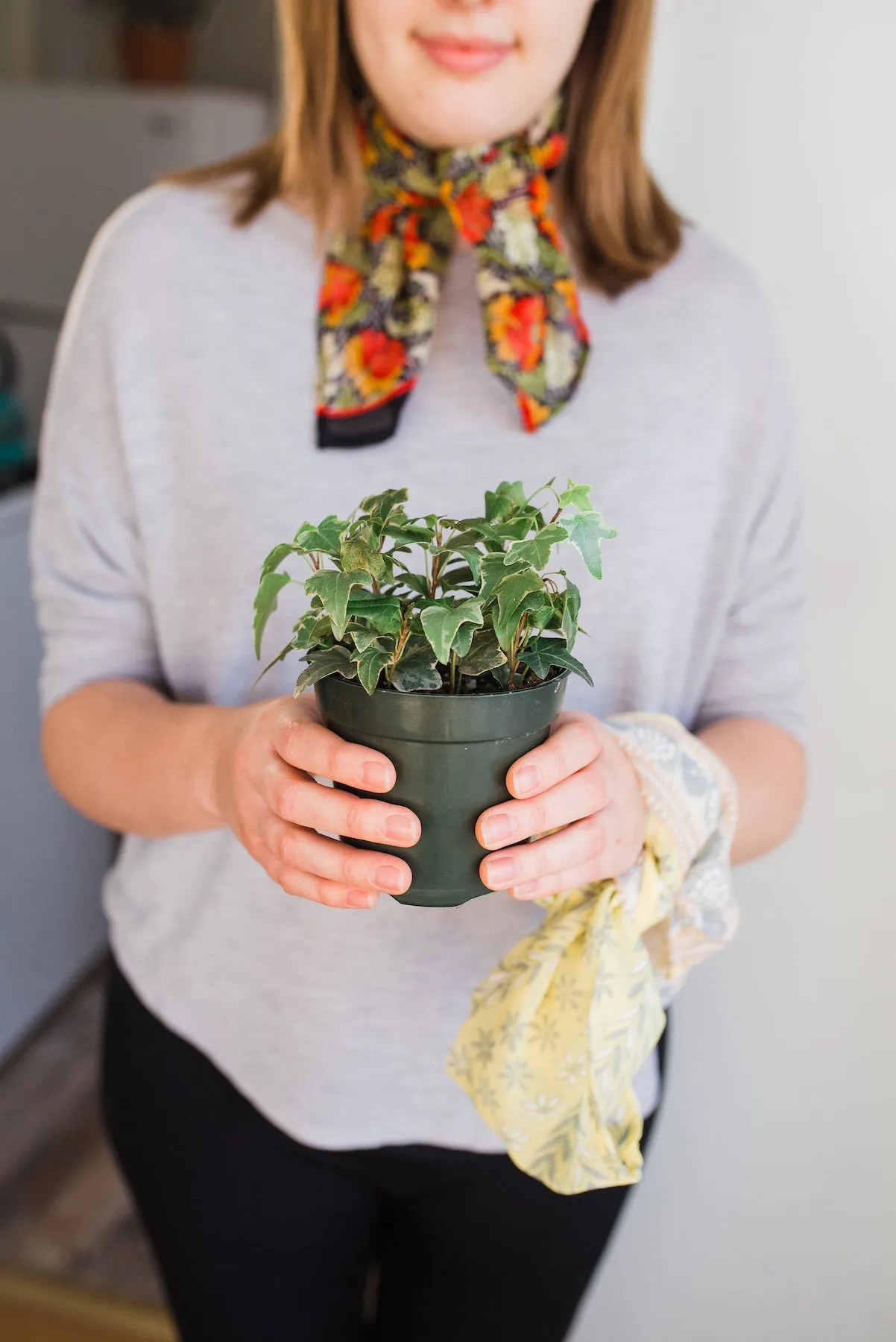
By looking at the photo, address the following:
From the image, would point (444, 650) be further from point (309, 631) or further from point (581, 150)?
point (581, 150)

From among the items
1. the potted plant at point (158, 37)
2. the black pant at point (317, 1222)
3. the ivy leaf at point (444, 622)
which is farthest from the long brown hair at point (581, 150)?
the potted plant at point (158, 37)

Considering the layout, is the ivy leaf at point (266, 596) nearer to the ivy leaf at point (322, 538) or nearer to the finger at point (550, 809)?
the ivy leaf at point (322, 538)

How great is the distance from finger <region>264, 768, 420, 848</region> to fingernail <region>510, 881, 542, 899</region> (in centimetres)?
7

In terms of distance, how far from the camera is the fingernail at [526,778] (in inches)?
22.2

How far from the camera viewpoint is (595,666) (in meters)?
0.88

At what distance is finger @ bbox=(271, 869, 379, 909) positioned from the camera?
60 centimetres

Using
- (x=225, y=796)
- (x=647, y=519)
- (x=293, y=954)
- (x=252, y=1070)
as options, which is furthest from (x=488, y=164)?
(x=252, y=1070)

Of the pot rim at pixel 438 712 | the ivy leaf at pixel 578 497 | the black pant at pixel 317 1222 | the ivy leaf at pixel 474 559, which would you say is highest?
the ivy leaf at pixel 578 497

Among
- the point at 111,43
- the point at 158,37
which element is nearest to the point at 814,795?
the point at 158,37

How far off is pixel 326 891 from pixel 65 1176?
1593 millimetres

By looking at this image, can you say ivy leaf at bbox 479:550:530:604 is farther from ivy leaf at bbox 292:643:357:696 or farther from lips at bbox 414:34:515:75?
lips at bbox 414:34:515:75

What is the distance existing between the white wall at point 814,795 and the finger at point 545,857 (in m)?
0.55

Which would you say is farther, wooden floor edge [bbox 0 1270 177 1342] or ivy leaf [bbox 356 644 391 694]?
wooden floor edge [bbox 0 1270 177 1342]

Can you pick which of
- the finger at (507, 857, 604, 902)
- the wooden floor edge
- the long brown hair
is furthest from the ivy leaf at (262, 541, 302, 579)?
the wooden floor edge
